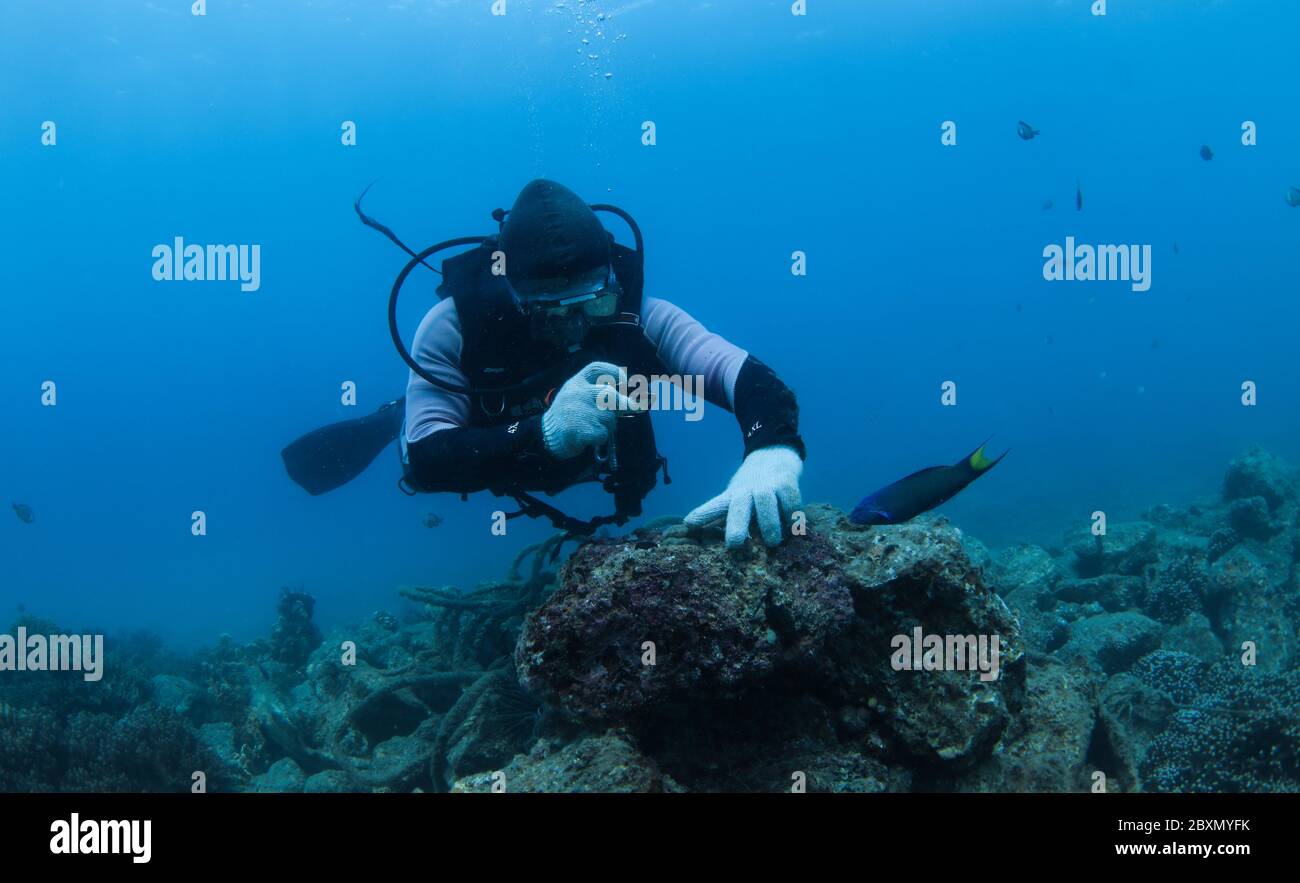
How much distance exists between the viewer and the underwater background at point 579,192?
35250mm

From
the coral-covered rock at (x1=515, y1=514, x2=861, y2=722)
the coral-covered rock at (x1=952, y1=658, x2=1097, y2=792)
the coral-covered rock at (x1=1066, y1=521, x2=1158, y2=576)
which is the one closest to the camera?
the coral-covered rock at (x1=515, y1=514, x2=861, y2=722)

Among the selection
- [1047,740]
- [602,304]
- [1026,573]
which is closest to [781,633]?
[1047,740]

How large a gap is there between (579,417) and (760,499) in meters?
0.94

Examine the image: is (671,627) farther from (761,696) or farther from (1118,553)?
(1118,553)

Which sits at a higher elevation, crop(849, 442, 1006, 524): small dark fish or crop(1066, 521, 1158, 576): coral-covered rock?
crop(849, 442, 1006, 524): small dark fish

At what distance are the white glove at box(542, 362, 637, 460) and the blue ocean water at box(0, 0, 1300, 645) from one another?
731 inches

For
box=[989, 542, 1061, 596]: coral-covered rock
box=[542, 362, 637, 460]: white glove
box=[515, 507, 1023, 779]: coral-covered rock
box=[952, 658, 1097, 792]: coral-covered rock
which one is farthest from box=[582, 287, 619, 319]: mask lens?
box=[989, 542, 1061, 596]: coral-covered rock

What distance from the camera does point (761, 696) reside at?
2.92 meters

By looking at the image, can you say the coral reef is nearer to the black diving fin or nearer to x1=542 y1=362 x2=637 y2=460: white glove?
x1=542 y1=362 x2=637 y2=460: white glove

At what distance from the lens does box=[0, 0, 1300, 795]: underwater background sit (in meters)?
35.2

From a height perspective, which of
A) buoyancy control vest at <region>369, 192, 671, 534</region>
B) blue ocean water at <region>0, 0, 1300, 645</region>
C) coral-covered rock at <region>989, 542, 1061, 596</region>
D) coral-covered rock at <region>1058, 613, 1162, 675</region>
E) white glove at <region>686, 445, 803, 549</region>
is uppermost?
blue ocean water at <region>0, 0, 1300, 645</region>

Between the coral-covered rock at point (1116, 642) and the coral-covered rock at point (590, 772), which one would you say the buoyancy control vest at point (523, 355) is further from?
the coral-covered rock at point (1116, 642)

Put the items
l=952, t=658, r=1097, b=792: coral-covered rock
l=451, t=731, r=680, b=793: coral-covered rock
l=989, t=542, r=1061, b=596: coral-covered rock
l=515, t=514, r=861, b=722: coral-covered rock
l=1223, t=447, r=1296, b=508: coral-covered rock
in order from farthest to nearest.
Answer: l=1223, t=447, r=1296, b=508: coral-covered rock < l=989, t=542, r=1061, b=596: coral-covered rock < l=952, t=658, r=1097, b=792: coral-covered rock < l=515, t=514, r=861, b=722: coral-covered rock < l=451, t=731, r=680, b=793: coral-covered rock
